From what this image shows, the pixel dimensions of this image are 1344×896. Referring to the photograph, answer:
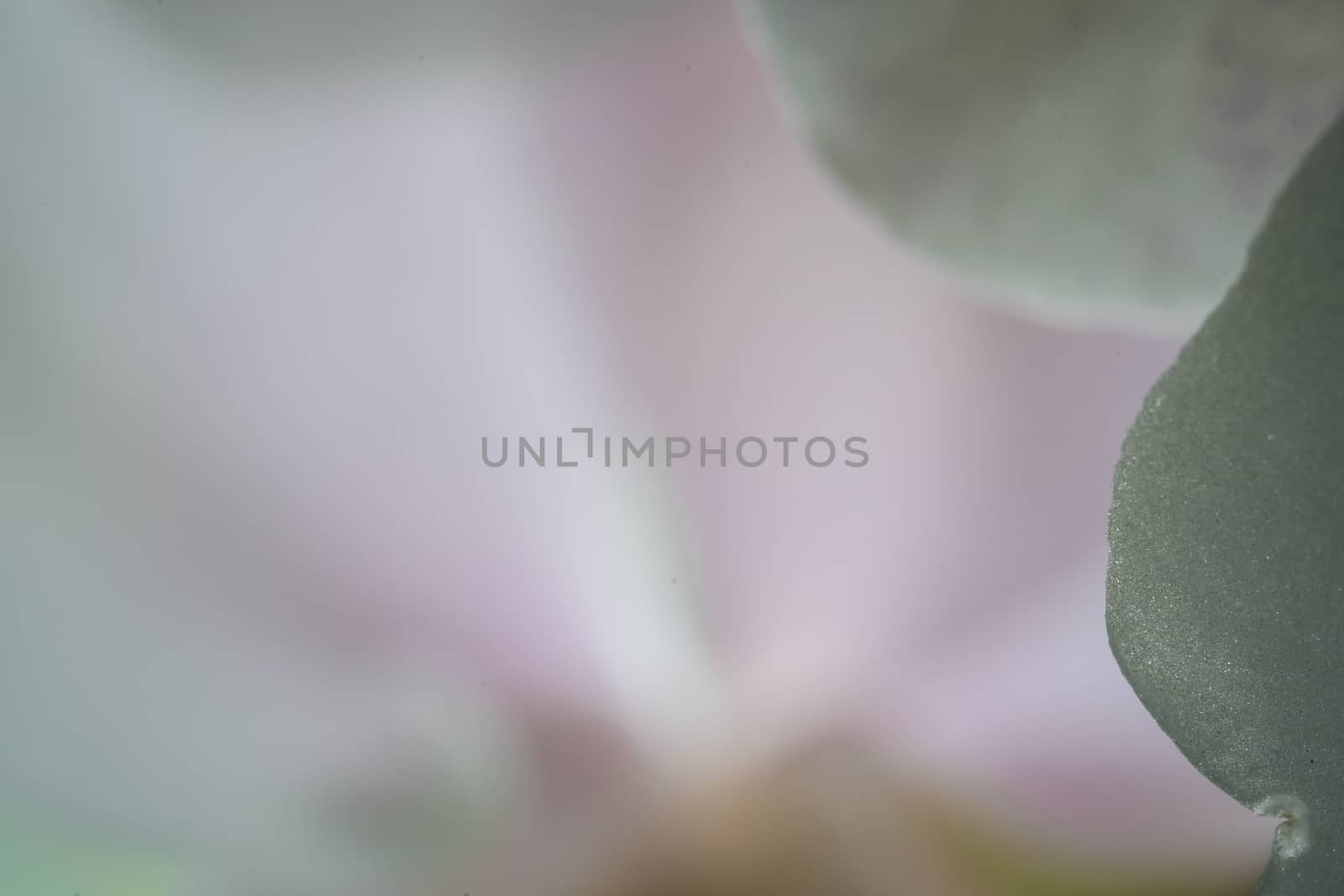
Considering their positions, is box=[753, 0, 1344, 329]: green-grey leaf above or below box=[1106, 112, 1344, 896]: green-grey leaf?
above

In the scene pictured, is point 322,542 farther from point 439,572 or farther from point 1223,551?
point 1223,551

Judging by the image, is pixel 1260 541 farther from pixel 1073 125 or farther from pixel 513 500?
pixel 513 500

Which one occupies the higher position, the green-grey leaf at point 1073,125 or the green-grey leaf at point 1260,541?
the green-grey leaf at point 1073,125
